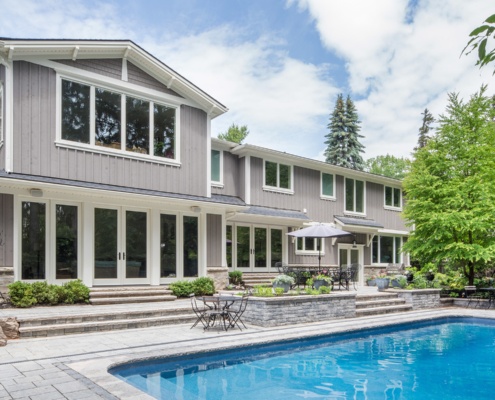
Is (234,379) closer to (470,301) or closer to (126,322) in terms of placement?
(126,322)

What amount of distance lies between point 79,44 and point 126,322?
7.37 metres

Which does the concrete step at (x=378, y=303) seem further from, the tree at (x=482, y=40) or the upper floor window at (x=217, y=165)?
the tree at (x=482, y=40)

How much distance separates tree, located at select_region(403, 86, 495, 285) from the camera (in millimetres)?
15117

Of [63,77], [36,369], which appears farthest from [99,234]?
[36,369]

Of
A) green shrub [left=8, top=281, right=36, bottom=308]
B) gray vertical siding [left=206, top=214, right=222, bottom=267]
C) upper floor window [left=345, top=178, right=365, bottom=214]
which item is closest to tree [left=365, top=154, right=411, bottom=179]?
upper floor window [left=345, top=178, right=365, bottom=214]

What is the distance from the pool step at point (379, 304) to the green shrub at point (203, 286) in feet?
14.3

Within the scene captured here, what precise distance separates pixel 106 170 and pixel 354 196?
13293mm

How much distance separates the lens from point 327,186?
20391 millimetres

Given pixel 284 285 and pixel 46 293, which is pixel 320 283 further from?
pixel 46 293

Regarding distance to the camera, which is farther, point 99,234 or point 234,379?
point 99,234

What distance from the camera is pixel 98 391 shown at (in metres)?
5.07

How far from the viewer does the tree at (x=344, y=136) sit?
37.8 metres

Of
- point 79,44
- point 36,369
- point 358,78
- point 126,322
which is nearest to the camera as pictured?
point 36,369

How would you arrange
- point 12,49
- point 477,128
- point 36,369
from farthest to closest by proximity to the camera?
point 477,128 < point 12,49 < point 36,369
